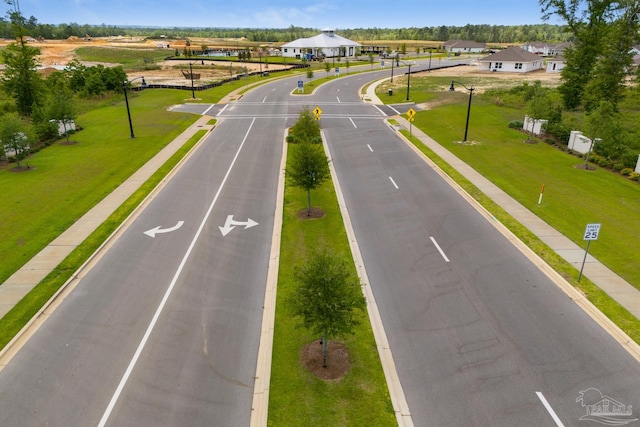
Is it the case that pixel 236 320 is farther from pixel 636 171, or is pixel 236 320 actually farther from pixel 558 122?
pixel 558 122

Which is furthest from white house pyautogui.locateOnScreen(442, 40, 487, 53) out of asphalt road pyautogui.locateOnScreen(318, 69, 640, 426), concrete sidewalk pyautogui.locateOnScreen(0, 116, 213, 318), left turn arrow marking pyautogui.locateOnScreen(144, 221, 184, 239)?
left turn arrow marking pyautogui.locateOnScreen(144, 221, 184, 239)

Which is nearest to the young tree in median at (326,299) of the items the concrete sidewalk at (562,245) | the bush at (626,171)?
the concrete sidewalk at (562,245)

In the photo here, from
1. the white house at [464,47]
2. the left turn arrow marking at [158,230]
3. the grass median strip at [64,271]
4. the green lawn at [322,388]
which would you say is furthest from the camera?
the white house at [464,47]

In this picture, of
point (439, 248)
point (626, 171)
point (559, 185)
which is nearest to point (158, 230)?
point (439, 248)

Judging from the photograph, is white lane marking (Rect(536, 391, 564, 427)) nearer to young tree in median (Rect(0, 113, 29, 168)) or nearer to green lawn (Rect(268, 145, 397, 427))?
green lawn (Rect(268, 145, 397, 427))

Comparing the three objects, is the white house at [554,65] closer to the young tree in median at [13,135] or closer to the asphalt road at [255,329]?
the asphalt road at [255,329]

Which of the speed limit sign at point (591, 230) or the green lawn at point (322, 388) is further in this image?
the speed limit sign at point (591, 230)
